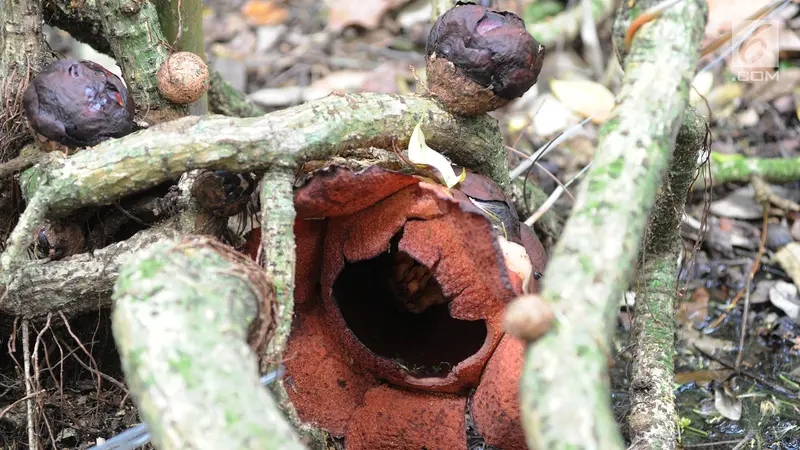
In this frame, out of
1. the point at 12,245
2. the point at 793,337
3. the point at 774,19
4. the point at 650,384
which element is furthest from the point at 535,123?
the point at 12,245

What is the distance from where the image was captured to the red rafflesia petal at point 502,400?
1417 mm

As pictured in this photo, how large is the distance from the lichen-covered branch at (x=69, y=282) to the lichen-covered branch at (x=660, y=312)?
108 cm

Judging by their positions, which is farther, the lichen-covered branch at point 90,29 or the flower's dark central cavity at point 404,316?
the lichen-covered branch at point 90,29

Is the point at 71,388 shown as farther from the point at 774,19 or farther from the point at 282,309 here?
the point at 774,19

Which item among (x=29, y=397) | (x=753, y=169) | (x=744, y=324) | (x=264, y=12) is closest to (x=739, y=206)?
(x=753, y=169)

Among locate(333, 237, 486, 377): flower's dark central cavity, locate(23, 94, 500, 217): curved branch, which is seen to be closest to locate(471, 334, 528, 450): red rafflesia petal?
locate(333, 237, 486, 377): flower's dark central cavity

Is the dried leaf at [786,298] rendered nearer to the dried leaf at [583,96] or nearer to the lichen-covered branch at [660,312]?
the lichen-covered branch at [660,312]

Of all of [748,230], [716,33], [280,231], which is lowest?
[748,230]

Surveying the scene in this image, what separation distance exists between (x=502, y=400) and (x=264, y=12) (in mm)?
3419

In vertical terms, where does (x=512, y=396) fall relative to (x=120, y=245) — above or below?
below

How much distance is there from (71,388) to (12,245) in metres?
0.56

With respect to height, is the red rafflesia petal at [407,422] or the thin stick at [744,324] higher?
the red rafflesia petal at [407,422]

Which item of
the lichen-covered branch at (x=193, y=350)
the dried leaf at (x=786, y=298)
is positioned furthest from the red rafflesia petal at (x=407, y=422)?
the dried leaf at (x=786, y=298)

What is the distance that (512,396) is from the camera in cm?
142
